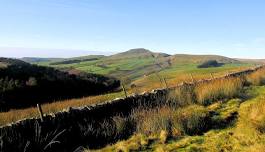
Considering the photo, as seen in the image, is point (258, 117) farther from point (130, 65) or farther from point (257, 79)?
point (130, 65)

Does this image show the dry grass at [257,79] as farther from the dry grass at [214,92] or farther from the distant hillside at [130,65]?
the distant hillside at [130,65]

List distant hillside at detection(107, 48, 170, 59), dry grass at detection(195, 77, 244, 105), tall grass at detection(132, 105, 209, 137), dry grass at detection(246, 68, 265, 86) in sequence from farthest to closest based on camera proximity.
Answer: distant hillside at detection(107, 48, 170, 59), dry grass at detection(246, 68, 265, 86), dry grass at detection(195, 77, 244, 105), tall grass at detection(132, 105, 209, 137)

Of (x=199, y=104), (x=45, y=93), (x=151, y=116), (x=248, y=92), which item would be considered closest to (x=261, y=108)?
(x=151, y=116)

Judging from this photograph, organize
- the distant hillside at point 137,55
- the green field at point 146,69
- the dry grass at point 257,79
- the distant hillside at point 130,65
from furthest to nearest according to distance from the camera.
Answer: the distant hillside at point 137,55, the distant hillside at point 130,65, the green field at point 146,69, the dry grass at point 257,79

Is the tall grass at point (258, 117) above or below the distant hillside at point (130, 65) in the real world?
above

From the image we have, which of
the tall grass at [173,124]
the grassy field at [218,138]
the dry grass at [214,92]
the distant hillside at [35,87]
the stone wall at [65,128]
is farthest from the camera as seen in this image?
the distant hillside at [35,87]

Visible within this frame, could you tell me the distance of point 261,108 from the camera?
9625 millimetres

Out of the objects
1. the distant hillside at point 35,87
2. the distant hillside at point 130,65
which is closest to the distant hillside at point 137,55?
the distant hillside at point 130,65

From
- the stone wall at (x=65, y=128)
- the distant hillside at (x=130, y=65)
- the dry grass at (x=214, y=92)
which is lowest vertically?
the distant hillside at (x=130, y=65)

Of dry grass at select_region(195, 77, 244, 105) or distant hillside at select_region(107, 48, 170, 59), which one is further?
distant hillside at select_region(107, 48, 170, 59)

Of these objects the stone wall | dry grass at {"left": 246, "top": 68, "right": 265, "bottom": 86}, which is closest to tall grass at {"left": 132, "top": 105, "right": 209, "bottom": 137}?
the stone wall

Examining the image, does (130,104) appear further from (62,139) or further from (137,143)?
(137,143)

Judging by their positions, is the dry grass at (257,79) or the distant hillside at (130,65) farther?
the distant hillside at (130,65)

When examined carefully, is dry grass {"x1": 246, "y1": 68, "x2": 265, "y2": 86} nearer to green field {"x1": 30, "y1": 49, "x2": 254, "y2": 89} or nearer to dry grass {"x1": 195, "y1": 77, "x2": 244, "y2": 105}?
dry grass {"x1": 195, "y1": 77, "x2": 244, "y2": 105}
